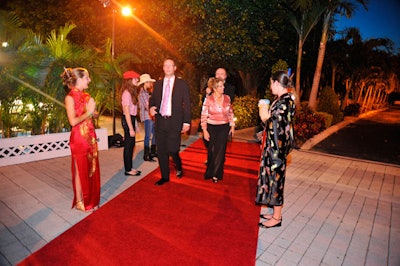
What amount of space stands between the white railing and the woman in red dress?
284 cm

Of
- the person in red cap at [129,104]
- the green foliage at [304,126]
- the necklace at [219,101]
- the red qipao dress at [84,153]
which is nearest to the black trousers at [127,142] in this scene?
the person in red cap at [129,104]

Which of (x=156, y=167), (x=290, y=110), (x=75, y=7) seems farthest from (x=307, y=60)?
(x=290, y=110)

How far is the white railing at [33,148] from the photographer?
6117 mm

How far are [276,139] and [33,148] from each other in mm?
5339

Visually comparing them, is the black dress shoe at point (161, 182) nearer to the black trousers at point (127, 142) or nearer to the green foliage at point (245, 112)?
the black trousers at point (127, 142)

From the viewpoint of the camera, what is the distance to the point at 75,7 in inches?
526

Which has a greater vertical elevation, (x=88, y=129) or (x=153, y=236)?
(x=88, y=129)

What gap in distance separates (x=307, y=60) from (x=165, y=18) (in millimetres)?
9966

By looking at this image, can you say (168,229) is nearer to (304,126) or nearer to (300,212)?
(300,212)

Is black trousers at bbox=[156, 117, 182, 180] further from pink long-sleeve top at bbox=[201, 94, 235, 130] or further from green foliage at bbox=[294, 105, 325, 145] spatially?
green foliage at bbox=[294, 105, 325, 145]

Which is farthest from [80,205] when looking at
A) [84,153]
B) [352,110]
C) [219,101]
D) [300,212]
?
[352,110]

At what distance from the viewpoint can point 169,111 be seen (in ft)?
16.8

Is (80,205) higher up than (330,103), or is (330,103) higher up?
(330,103)

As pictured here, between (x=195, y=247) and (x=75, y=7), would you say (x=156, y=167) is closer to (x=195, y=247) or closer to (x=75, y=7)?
(x=195, y=247)
